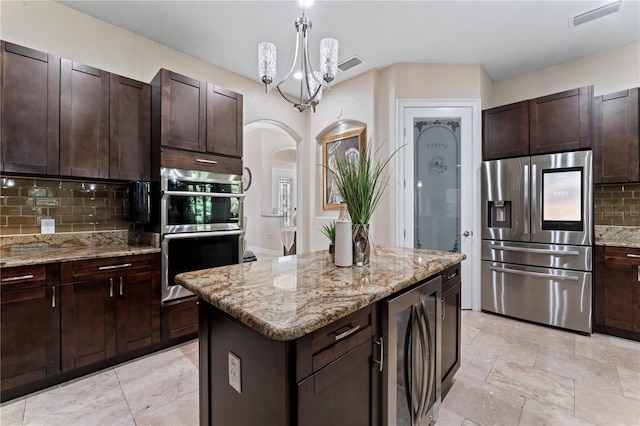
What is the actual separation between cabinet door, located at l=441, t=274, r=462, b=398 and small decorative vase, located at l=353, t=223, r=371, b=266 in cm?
57

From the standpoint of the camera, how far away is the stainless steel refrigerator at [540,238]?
291cm

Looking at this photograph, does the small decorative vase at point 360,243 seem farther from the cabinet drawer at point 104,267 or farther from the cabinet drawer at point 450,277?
the cabinet drawer at point 104,267

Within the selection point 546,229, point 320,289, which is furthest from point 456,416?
point 546,229

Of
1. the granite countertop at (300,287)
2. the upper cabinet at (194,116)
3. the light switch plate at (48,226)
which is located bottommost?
the granite countertop at (300,287)

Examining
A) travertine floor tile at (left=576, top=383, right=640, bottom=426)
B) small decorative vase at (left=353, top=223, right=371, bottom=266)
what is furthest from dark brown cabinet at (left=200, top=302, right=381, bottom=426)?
travertine floor tile at (left=576, top=383, right=640, bottom=426)

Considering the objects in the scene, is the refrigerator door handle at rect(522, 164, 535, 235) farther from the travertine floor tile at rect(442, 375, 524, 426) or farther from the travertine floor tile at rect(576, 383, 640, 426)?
the travertine floor tile at rect(442, 375, 524, 426)

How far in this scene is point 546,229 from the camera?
3.09 m

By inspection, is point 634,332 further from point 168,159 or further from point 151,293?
point 168,159

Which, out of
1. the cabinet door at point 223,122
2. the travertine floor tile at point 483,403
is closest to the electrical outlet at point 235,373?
the travertine floor tile at point 483,403

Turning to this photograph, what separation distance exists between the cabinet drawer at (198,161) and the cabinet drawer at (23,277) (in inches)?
45.0

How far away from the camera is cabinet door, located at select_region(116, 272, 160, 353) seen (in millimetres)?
2318

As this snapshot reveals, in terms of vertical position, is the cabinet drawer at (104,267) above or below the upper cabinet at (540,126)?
below

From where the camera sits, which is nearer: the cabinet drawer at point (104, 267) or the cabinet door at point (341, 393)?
the cabinet door at point (341, 393)

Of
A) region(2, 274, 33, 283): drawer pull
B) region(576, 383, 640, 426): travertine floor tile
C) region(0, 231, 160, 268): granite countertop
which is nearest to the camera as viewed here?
region(576, 383, 640, 426): travertine floor tile
